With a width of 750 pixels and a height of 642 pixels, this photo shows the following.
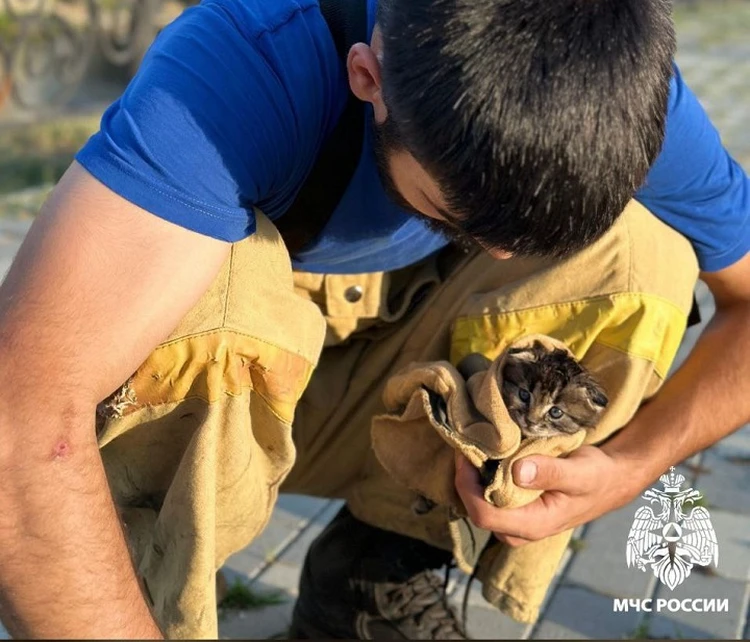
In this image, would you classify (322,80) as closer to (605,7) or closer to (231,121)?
(231,121)

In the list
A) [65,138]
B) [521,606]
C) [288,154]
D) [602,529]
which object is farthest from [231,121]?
[65,138]

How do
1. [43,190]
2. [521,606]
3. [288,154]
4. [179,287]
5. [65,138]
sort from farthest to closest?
[65,138], [43,190], [521,606], [288,154], [179,287]

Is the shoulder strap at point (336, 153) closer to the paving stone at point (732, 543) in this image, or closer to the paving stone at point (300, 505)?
the paving stone at point (300, 505)

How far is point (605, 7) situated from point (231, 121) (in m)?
0.65

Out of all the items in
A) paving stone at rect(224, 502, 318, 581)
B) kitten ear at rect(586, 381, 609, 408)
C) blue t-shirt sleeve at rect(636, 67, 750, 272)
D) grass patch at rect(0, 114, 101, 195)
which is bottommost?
grass patch at rect(0, 114, 101, 195)

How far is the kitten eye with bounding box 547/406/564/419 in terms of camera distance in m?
2.18

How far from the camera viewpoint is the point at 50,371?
5.54 feet

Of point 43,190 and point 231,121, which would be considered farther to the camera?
point 43,190

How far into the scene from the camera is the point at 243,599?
2668mm

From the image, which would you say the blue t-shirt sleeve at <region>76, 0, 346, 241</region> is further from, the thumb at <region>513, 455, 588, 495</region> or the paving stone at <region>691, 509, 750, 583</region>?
the paving stone at <region>691, 509, 750, 583</region>

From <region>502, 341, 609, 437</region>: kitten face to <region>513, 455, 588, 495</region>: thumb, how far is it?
2.2 inches

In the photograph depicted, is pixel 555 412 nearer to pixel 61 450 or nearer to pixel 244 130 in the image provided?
pixel 244 130

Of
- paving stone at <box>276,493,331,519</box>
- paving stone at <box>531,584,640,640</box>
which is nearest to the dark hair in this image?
paving stone at <box>531,584,640,640</box>

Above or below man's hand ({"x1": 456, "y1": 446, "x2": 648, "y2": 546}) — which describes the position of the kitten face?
above
